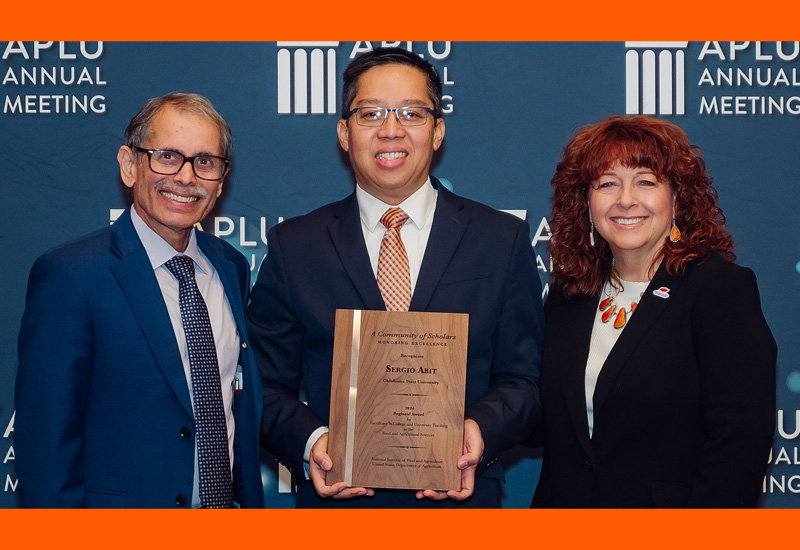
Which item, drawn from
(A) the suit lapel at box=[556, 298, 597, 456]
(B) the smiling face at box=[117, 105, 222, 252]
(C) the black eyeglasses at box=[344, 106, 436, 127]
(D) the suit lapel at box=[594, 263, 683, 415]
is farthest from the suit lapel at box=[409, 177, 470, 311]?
(B) the smiling face at box=[117, 105, 222, 252]

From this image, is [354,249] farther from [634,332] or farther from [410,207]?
[634,332]

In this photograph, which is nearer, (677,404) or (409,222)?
(677,404)

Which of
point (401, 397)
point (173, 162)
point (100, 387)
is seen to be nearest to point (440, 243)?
point (401, 397)

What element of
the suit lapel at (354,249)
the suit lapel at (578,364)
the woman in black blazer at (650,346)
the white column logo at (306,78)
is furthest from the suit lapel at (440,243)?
the white column logo at (306,78)

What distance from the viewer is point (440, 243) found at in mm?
2877

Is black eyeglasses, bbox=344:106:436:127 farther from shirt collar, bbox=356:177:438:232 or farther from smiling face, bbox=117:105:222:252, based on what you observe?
smiling face, bbox=117:105:222:252

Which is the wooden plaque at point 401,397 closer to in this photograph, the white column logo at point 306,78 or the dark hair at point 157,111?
the dark hair at point 157,111

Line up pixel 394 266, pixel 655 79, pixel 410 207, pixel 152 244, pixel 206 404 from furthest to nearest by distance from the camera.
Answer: pixel 655 79 → pixel 410 207 → pixel 394 266 → pixel 152 244 → pixel 206 404

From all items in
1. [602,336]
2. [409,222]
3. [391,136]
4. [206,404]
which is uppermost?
[391,136]

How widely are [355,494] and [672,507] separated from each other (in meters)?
1.10

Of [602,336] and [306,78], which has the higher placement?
[306,78]

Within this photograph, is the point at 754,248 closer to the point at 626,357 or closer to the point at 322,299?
the point at 626,357

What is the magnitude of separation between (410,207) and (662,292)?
99cm

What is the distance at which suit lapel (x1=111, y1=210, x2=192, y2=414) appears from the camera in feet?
8.42
